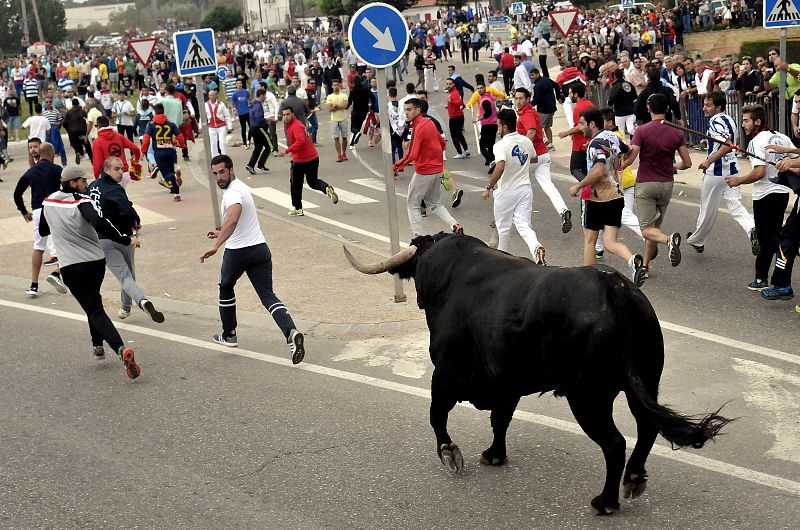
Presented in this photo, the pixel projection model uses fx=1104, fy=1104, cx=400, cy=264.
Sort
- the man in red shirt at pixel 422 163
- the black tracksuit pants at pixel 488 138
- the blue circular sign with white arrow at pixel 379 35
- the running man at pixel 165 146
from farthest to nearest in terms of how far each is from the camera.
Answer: the black tracksuit pants at pixel 488 138 < the running man at pixel 165 146 < the man in red shirt at pixel 422 163 < the blue circular sign with white arrow at pixel 379 35

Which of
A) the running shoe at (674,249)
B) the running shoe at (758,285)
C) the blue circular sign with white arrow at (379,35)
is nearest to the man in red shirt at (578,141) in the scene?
the running shoe at (674,249)

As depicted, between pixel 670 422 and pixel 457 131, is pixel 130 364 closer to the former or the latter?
pixel 670 422

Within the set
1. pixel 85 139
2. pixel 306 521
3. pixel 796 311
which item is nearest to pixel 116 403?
pixel 306 521

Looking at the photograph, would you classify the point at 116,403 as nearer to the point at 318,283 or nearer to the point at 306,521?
the point at 306,521

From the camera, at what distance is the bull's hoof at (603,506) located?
6.08m

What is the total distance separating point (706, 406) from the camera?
783 centimetres

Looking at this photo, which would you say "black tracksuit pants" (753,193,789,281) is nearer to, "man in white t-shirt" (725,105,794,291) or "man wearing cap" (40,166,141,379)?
"man in white t-shirt" (725,105,794,291)

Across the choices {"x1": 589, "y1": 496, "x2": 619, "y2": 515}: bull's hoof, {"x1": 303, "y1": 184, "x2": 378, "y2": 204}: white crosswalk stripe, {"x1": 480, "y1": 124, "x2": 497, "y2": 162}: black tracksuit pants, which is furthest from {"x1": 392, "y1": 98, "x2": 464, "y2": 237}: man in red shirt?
{"x1": 589, "y1": 496, "x2": 619, "y2": 515}: bull's hoof

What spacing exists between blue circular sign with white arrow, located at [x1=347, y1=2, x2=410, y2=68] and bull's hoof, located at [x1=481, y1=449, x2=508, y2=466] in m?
4.85

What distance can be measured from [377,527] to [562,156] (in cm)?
1605

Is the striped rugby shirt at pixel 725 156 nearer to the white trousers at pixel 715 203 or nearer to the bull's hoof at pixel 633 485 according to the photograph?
the white trousers at pixel 715 203

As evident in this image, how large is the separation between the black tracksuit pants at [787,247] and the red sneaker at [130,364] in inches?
235

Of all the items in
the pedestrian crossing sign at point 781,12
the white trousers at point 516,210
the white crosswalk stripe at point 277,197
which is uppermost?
the pedestrian crossing sign at point 781,12

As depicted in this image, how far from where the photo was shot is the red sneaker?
9250mm
